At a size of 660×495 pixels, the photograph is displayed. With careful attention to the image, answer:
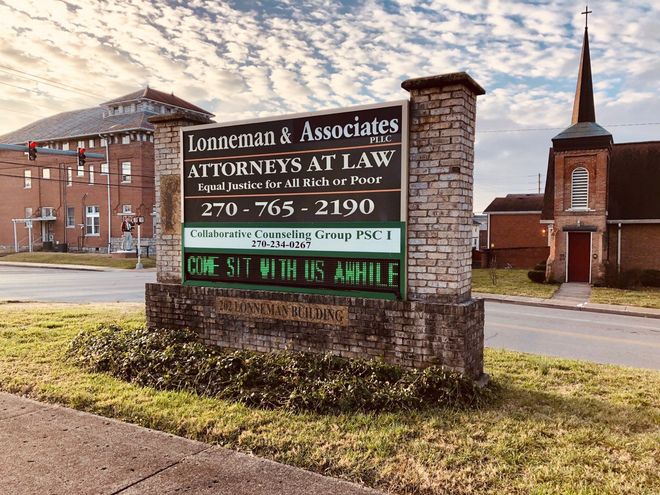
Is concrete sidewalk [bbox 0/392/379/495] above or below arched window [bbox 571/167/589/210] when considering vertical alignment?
below

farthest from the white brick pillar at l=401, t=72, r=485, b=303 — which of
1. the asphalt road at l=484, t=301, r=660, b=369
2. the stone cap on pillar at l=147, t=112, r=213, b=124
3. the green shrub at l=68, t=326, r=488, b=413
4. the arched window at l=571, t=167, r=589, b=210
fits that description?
the arched window at l=571, t=167, r=589, b=210

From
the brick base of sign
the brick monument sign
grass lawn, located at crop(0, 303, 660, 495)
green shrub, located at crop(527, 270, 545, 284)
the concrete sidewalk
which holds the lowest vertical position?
green shrub, located at crop(527, 270, 545, 284)

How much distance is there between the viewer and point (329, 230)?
6578 mm

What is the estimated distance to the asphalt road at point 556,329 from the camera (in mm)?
9258

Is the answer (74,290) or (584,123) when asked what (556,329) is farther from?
(584,123)

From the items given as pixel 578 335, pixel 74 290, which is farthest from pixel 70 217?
pixel 578 335

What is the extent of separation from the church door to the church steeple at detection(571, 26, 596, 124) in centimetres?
623

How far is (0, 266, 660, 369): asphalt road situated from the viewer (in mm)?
9258

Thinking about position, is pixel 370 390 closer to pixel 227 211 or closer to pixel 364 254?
pixel 364 254

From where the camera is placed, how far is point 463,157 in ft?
19.1

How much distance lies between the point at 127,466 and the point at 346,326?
3020 millimetres

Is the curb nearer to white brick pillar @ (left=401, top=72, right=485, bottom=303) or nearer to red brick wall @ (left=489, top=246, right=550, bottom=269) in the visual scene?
white brick pillar @ (left=401, top=72, right=485, bottom=303)

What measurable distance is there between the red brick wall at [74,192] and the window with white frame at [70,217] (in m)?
0.29

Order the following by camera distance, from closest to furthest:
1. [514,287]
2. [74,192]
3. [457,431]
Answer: [457,431], [514,287], [74,192]
